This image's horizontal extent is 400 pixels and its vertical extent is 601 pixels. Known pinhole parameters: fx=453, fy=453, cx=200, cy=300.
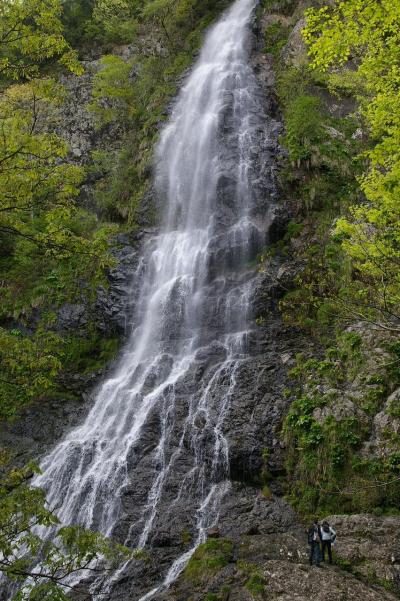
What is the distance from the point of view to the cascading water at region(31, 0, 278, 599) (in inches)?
461

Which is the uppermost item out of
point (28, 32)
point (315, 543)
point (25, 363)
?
point (28, 32)

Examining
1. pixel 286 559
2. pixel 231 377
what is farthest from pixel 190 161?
pixel 286 559

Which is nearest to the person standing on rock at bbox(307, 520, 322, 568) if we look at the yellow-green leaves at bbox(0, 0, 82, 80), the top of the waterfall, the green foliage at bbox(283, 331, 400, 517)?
the green foliage at bbox(283, 331, 400, 517)

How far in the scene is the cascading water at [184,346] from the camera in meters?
11.7

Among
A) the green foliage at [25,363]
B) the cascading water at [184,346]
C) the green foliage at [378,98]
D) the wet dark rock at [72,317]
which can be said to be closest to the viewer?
the green foliage at [25,363]

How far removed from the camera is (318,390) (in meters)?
12.5

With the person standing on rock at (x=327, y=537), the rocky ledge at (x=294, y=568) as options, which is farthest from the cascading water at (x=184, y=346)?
the person standing on rock at (x=327, y=537)

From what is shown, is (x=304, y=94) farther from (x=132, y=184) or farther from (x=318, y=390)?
A: (x=318, y=390)

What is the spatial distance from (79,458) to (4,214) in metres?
9.57

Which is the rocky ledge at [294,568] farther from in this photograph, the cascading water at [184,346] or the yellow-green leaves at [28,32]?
the yellow-green leaves at [28,32]

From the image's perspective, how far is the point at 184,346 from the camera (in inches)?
659

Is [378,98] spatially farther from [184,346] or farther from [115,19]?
[115,19]

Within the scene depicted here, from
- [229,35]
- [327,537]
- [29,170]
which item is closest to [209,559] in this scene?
[327,537]

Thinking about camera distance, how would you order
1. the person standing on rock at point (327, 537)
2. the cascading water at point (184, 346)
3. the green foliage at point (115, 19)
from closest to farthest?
1. the person standing on rock at point (327, 537)
2. the cascading water at point (184, 346)
3. the green foliage at point (115, 19)
